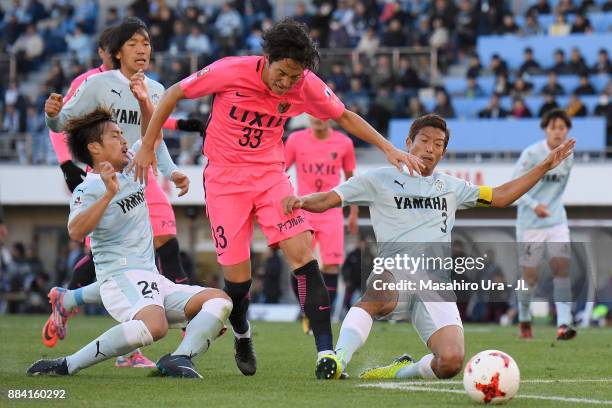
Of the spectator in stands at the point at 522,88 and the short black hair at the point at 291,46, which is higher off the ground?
the short black hair at the point at 291,46

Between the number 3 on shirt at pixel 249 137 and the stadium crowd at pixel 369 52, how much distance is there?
591 inches

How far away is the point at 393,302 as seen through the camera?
325 inches

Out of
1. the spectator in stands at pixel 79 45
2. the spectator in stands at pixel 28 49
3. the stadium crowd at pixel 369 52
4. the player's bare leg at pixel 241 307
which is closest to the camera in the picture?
the player's bare leg at pixel 241 307

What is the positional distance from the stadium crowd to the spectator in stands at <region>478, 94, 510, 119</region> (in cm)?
2

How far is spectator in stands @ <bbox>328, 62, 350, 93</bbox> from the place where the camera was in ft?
82.0

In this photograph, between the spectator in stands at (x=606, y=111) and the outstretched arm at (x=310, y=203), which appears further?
the spectator in stands at (x=606, y=111)

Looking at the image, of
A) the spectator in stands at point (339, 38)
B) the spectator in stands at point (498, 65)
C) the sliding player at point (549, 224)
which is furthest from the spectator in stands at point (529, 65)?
the sliding player at point (549, 224)

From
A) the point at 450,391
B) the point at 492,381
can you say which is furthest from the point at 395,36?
the point at 492,381

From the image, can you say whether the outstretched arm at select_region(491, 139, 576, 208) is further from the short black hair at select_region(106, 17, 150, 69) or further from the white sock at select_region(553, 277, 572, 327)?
the white sock at select_region(553, 277, 572, 327)

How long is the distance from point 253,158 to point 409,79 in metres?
16.9

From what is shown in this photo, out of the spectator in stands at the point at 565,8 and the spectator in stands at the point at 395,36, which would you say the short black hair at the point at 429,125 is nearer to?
the spectator in stands at the point at 395,36

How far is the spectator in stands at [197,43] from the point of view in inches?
1112

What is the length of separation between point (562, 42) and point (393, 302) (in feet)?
59.3

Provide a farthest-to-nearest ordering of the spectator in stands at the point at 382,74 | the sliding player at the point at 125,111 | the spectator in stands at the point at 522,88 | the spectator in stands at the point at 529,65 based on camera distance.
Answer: the spectator in stands at the point at 382,74 < the spectator in stands at the point at 529,65 < the spectator in stands at the point at 522,88 < the sliding player at the point at 125,111
